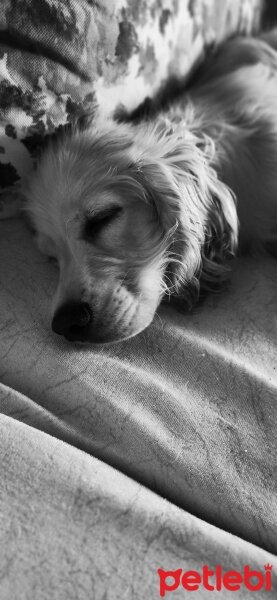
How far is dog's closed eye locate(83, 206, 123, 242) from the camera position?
1282 millimetres

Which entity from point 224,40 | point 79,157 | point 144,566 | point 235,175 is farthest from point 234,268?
point 224,40

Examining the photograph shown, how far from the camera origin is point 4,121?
1256mm

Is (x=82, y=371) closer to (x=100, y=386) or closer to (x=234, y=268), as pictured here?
(x=100, y=386)

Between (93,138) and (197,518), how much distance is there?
38.3 inches

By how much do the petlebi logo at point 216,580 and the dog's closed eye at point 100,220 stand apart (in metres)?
0.79

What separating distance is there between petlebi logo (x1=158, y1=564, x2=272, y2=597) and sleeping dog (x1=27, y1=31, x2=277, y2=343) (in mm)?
543

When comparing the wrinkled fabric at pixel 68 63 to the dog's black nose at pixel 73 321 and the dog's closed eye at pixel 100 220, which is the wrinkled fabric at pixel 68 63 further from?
the dog's black nose at pixel 73 321

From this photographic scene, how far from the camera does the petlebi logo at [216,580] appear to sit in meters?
0.74

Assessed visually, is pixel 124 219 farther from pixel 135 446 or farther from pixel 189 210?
pixel 135 446

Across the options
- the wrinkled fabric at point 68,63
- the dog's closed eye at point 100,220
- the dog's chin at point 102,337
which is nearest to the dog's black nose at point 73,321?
the dog's chin at point 102,337

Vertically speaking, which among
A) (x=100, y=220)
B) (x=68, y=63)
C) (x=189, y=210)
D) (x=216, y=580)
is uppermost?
(x=68, y=63)

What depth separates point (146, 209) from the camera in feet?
4.31

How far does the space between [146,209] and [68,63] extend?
418 mm

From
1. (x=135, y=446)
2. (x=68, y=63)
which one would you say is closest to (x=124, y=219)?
(x=68, y=63)
